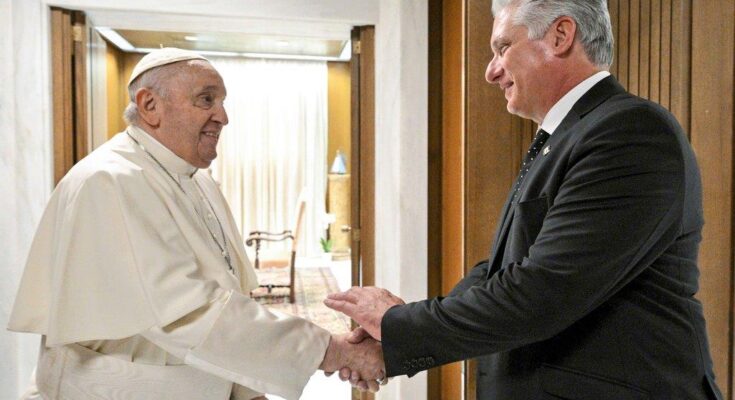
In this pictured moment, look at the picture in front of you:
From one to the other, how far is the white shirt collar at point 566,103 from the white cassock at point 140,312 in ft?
3.01

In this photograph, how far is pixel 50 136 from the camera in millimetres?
3400

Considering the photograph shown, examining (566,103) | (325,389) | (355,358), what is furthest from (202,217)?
(325,389)

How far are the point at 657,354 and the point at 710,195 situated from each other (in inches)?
34.4

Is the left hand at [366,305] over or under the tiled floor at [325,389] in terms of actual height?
over

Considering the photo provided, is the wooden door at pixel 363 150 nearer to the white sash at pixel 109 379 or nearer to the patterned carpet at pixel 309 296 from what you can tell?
the white sash at pixel 109 379

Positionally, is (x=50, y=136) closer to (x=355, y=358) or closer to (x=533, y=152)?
(x=355, y=358)

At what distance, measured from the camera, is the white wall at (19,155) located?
3275 millimetres

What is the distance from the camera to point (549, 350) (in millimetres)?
1274

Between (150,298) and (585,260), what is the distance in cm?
115

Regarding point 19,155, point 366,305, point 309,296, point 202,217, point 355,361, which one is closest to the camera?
point 366,305

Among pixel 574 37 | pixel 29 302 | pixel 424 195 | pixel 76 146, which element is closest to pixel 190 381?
pixel 29 302

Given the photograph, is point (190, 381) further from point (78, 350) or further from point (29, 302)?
point (29, 302)

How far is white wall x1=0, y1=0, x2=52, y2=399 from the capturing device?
3275 mm

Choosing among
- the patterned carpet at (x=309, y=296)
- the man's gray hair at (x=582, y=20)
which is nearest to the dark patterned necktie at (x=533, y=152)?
the man's gray hair at (x=582, y=20)
